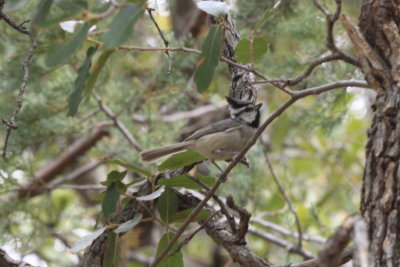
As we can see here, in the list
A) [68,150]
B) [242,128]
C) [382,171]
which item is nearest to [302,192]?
[68,150]

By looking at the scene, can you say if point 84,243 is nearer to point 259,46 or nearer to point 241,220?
point 241,220

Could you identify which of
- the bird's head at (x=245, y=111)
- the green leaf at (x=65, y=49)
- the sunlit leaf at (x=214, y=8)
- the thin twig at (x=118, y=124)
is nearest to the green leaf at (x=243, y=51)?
the sunlit leaf at (x=214, y=8)

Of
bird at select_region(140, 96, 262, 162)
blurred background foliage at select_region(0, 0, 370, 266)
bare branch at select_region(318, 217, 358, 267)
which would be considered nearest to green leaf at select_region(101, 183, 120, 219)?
bird at select_region(140, 96, 262, 162)

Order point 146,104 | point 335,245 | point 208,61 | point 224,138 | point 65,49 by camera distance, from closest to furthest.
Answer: point 335,245 < point 65,49 < point 208,61 < point 224,138 < point 146,104

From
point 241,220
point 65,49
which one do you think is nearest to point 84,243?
point 241,220

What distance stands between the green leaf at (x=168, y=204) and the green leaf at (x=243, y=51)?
515 mm

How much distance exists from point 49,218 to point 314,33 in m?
2.41

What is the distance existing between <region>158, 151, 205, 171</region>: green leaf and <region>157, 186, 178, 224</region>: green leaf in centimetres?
9

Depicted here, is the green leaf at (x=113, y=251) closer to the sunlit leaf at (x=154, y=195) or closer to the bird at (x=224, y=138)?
the sunlit leaf at (x=154, y=195)

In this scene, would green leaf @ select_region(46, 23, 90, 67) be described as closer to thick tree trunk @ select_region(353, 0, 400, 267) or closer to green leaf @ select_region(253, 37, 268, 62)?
green leaf @ select_region(253, 37, 268, 62)

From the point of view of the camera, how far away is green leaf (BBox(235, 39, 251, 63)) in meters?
1.93

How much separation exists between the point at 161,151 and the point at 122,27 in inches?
32.6

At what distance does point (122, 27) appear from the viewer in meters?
1.57

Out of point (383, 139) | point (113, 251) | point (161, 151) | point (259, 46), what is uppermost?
point (259, 46)
